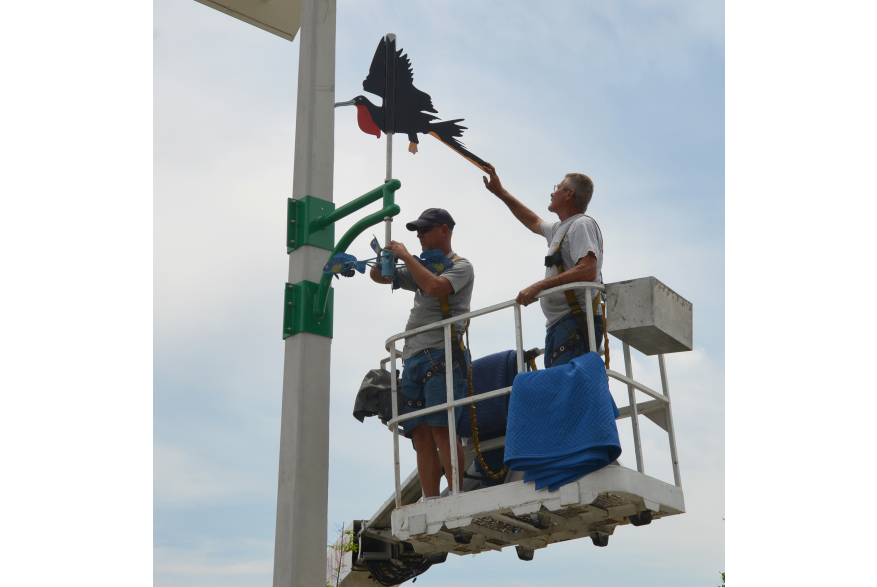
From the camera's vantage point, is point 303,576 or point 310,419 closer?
point 303,576

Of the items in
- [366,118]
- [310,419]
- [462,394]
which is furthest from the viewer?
[366,118]

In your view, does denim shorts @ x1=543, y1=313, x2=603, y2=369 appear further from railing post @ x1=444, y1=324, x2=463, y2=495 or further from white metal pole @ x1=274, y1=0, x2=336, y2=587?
white metal pole @ x1=274, y1=0, x2=336, y2=587

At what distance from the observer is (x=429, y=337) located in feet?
22.7

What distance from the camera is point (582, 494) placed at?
19.1 ft

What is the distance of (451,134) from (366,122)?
72cm

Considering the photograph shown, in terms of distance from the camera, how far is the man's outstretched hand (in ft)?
26.1

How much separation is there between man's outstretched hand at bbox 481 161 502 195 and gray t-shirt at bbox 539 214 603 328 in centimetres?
134

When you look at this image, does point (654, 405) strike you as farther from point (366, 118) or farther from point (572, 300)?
point (366, 118)

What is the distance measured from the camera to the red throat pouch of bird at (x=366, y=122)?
24.3ft

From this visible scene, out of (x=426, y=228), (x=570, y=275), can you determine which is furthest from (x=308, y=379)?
(x=570, y=275)

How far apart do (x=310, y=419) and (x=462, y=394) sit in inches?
43.4

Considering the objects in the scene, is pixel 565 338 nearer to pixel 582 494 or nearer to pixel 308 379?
pixel 582 494
